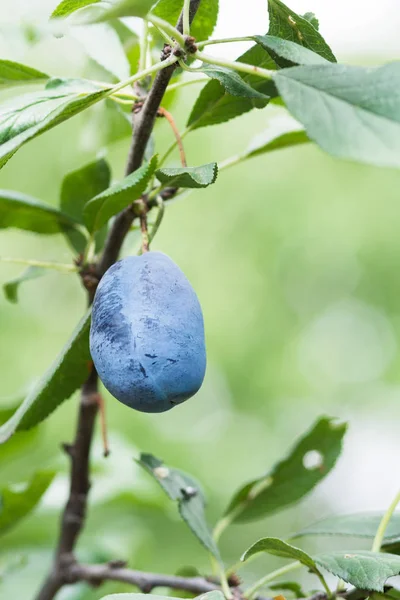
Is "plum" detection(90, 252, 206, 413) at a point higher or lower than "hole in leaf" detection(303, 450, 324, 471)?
higher

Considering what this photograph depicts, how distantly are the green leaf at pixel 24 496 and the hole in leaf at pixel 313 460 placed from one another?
33 centimetres

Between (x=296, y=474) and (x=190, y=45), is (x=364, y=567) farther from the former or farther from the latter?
(x=190, y=45)

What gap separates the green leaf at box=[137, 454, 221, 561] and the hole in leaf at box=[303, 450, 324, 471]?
15 cm

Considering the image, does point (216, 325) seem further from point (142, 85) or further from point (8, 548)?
point (142, 85)

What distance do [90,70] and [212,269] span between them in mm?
2735

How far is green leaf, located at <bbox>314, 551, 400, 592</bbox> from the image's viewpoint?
0.57 metres

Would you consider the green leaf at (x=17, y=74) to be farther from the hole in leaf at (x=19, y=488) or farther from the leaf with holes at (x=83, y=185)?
the hole in leaf at (x=19, y=488)

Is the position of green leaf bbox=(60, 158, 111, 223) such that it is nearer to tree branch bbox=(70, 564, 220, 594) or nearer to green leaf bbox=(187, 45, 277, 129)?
green leaf bbox=(187, 45, 277, 129)

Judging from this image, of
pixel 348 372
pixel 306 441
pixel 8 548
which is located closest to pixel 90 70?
pixel 306 441

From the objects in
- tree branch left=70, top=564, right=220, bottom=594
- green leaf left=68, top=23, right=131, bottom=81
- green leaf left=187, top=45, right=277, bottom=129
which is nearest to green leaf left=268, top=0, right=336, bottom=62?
green leaf left=187, top=45, right=277, bottom=129

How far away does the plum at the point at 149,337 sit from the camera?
59 centimetres

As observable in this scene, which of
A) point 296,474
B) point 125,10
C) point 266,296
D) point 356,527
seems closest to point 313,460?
point 296,474

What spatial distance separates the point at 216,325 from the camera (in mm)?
3570

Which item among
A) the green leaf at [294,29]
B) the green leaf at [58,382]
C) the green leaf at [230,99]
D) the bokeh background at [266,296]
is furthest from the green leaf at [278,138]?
the bokeh background at [266,296]
